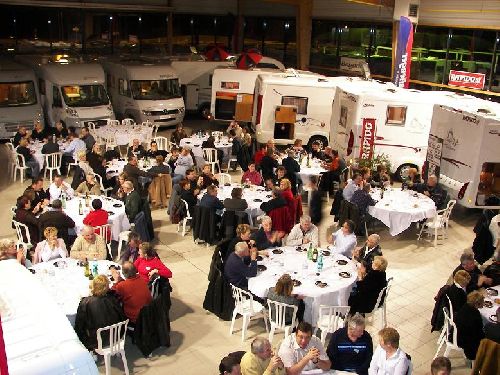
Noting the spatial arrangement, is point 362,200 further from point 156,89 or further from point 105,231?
point 156,89

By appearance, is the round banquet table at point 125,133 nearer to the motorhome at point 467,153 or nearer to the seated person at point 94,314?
the motorhome at point 467,153

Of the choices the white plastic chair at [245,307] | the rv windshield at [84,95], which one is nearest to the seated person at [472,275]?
the white plastic chair at [245,307]

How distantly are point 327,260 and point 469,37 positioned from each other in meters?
11.8

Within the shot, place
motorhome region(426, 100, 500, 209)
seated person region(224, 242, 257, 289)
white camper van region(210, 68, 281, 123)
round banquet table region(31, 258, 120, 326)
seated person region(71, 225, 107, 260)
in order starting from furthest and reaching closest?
white camper van region(210, 68, 281, 123), motorhome region(426, 100, 500, 209), seated person region(71, 225, 107, 260), seated person region(224, 242, 257, 289), round banquet table region(31, 258, 120, 326)

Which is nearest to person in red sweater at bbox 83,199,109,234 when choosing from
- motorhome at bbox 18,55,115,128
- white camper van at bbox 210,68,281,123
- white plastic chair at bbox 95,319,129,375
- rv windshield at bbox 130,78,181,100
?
white plastic chair at bbox 95,319,129,375

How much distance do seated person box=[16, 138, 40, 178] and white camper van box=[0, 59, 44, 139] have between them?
3287mm

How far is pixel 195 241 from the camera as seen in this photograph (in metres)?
9.67

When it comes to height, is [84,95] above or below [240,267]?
above

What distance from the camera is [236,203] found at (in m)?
9.02

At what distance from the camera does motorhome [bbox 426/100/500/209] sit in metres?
10.4

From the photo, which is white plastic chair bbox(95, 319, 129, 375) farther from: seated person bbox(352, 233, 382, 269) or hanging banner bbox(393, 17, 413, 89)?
hanging banner bbox(393, 17, 413, 89)

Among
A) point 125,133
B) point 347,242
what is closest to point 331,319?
point 347,242

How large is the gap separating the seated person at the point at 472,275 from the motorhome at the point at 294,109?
838 centimetres

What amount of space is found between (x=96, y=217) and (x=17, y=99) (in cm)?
885
